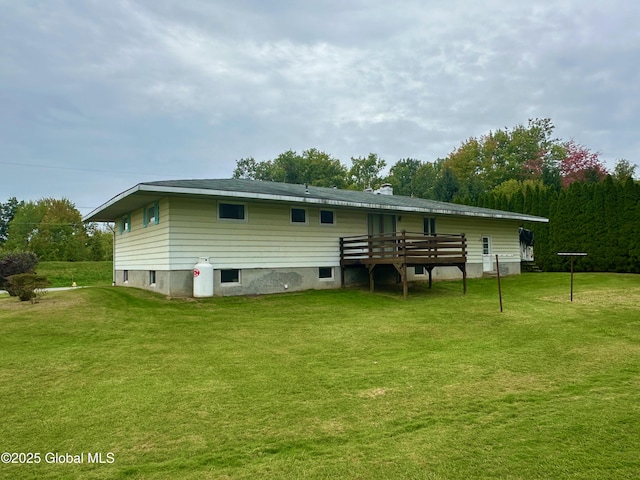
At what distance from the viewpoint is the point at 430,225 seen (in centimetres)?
1891

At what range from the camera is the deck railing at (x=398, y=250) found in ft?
45.2

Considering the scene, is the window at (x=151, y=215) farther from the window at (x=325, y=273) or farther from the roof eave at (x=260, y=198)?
the window at (x=325, y=273)

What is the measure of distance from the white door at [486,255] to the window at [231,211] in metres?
12.7

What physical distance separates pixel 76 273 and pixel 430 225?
81.8 ft

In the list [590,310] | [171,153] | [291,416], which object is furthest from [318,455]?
[171,153]

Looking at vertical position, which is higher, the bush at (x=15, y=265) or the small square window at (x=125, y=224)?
the small square window at (x=125, y=224)

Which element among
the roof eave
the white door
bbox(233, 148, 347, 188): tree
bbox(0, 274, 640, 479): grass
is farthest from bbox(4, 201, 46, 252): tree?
the white door

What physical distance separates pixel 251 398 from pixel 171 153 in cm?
3546

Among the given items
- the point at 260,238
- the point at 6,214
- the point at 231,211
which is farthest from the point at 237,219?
the point at 6,214

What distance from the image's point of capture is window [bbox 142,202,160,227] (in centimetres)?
1348

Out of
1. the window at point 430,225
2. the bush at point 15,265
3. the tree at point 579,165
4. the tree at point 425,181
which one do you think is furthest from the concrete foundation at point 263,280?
the tree at point 425,181

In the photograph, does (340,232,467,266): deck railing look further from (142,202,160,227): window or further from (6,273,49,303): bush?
(6,273,49,303): bush

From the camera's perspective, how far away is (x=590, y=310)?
36.0 feet

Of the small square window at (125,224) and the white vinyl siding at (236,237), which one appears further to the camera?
the small square window at (125,224)
